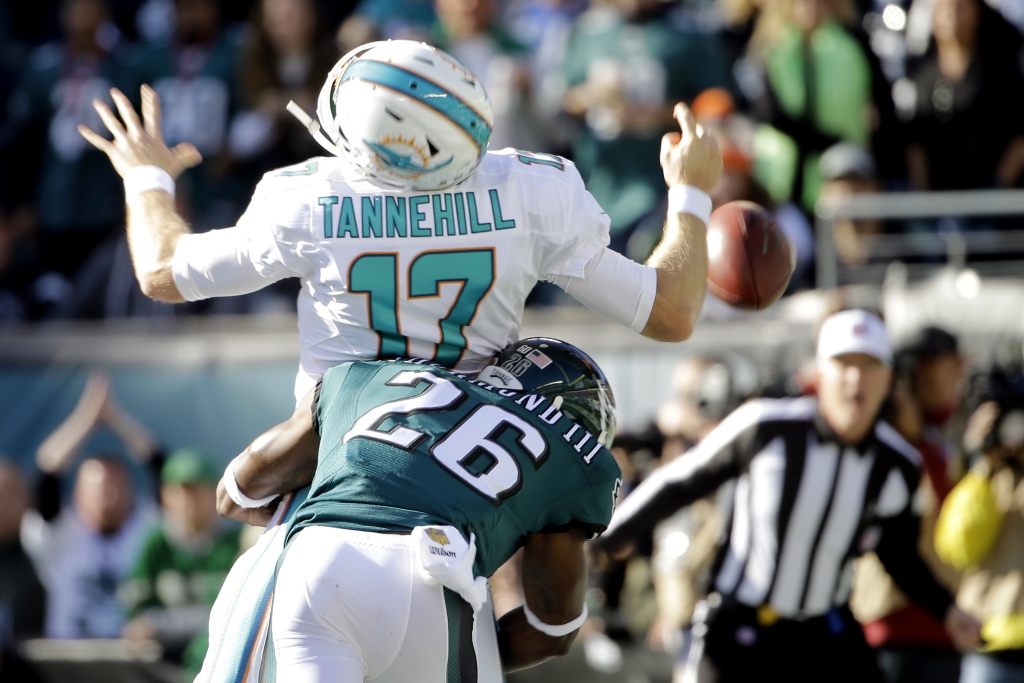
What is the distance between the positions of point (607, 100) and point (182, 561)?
3472 mm

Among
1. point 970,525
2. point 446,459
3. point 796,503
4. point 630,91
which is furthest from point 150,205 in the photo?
point 630,91

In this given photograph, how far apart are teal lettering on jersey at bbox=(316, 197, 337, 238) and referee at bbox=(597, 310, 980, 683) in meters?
2.56

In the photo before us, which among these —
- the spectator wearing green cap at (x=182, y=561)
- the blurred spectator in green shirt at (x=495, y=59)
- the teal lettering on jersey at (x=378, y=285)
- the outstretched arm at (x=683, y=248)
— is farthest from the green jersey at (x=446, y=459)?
the blurred spectator in green shirt at (x=495, y=59)

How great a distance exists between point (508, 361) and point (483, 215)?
1.23 feet

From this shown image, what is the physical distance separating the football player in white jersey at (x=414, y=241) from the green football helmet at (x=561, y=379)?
78 mm

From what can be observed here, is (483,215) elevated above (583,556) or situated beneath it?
elevated above

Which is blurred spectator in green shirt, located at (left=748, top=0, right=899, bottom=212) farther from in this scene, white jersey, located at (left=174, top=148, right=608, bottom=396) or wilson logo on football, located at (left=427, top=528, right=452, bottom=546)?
wilson logo on football, located at (left=427, top=528, right=452, bottom=546)

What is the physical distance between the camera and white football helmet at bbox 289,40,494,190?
317 centimetres

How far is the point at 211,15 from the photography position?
9156 millimetres

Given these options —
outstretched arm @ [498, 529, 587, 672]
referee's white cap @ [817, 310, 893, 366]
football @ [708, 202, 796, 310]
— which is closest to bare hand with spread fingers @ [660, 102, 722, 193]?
football @ [708, 202, 796, 310]

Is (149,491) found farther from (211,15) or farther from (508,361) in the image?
(508,361)

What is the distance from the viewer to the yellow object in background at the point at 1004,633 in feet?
18.9

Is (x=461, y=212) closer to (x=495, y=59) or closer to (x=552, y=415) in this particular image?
(x=552, y=415)

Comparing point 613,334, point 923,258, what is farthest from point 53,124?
point 923,258
